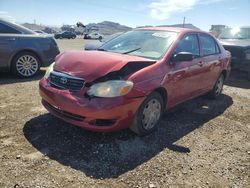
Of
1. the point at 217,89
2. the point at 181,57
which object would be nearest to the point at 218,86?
the point at 217,89

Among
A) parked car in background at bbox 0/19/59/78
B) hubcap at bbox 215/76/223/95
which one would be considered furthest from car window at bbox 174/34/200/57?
parked car in background at bbox 0/19/59/78

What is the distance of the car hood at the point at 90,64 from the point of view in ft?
13.0

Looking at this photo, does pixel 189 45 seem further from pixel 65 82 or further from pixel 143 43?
pixel 65 82

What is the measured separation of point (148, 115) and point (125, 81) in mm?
758

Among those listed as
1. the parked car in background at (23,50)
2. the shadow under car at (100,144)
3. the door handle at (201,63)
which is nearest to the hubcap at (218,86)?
the door handle at (201,63)

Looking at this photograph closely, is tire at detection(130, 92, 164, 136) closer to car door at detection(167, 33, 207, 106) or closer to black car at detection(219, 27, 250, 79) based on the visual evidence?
car door at detection(167, 33, 207, 106)

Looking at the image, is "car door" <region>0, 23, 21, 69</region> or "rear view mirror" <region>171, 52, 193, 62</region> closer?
"rear view mirror" <region>171, 52, 193, 62</region>

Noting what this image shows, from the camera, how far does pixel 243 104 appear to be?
686cm

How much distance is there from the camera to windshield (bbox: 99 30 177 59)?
4820mm

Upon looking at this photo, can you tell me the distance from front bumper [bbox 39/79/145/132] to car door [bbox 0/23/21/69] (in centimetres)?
379

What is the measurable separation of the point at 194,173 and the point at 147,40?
247cm

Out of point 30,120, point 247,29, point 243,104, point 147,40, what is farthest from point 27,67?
point 247,29

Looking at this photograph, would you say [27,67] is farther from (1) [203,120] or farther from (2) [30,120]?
(1) [203,120]

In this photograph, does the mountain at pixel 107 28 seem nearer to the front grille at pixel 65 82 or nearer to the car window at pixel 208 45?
the car window at pixel 208 45
